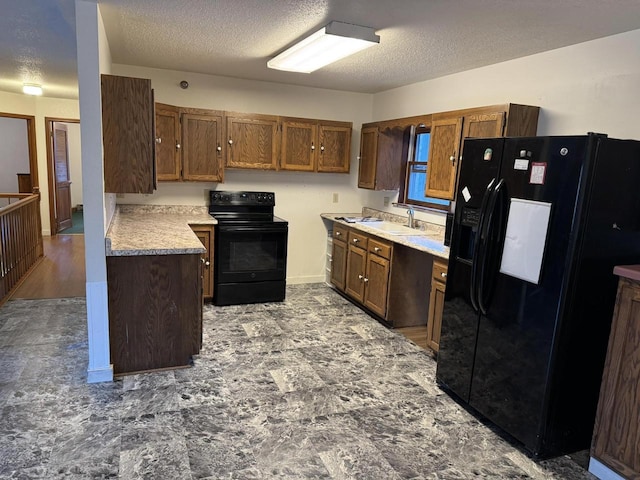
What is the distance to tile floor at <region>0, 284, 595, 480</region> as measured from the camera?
2.19 metres

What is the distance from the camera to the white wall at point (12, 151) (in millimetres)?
8559

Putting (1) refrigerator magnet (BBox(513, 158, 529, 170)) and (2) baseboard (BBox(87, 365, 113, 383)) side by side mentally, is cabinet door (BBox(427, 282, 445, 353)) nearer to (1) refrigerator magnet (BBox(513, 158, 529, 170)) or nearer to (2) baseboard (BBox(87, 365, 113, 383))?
(1) refrigerator magnet (BBox(513, 158, 529, 170))

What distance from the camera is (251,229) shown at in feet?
14.7

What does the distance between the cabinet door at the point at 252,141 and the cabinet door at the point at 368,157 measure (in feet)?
3.37

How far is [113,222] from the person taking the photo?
12.0 ft

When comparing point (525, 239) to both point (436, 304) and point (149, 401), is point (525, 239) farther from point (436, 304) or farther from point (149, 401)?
point (149, 401)

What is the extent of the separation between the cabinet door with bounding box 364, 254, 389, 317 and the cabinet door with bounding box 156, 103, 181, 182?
2114 millimetres

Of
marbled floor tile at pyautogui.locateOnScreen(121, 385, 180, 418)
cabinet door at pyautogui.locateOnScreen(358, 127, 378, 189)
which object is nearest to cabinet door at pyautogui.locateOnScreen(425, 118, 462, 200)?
cabinet door at pyautogui.locateOnScreen(358, 127, 378, 189)

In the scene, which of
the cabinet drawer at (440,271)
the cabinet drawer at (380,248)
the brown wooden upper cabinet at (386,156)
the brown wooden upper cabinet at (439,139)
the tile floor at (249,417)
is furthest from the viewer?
the brown wooden upper cabinet at (386,156)

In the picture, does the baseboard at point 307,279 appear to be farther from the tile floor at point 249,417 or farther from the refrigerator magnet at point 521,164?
the refrigerator magnet at point 521,164

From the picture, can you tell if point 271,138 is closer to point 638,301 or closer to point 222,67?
point 222,67

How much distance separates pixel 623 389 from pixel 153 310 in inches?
108

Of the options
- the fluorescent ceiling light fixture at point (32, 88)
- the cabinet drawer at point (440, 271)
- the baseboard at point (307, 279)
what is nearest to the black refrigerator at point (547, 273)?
the cabinet drawer at point (440, 271)

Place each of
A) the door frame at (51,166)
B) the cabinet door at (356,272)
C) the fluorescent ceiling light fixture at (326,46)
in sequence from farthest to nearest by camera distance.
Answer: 1. the door frame at (51,166)
2. the cabinet door at (356,272)
3. the fluorescent ceiling light fixture at (326,46)
